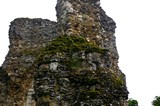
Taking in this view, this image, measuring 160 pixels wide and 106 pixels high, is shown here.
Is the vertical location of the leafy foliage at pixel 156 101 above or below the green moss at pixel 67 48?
above

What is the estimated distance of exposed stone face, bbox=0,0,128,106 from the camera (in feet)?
38.7

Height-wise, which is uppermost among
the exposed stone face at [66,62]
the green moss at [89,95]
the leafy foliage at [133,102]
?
the leafy foliage at [133,102]

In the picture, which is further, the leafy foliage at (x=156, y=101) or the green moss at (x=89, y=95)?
the leafy foliage at (x=156, y=101)

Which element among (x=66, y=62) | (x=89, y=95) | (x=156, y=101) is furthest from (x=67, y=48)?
A: (x=156, y=101)

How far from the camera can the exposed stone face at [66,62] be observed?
11781 millimetres

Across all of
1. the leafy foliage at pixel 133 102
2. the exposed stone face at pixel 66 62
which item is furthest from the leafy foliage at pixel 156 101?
the exposed stone face at pixel 66 62

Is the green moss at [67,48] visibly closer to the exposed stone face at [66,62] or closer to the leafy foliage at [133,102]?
the exposed stone face at [66,62]

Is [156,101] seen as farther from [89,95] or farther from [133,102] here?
[89,95]

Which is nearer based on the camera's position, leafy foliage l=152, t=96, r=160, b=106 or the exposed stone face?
the exposed stone face

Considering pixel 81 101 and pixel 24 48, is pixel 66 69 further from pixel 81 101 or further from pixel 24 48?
pixel 24 48

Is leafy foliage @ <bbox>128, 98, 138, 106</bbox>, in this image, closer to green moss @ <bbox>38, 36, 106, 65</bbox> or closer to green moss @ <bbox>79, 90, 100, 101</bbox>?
green moss @ <bbox>38, 36, 106, 65</bbox>

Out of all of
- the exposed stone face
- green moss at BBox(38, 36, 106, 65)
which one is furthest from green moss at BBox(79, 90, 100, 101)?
green moss at BBox(38, 36, 106, 65)

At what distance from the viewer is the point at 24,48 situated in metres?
17.9

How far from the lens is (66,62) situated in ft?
40.9
